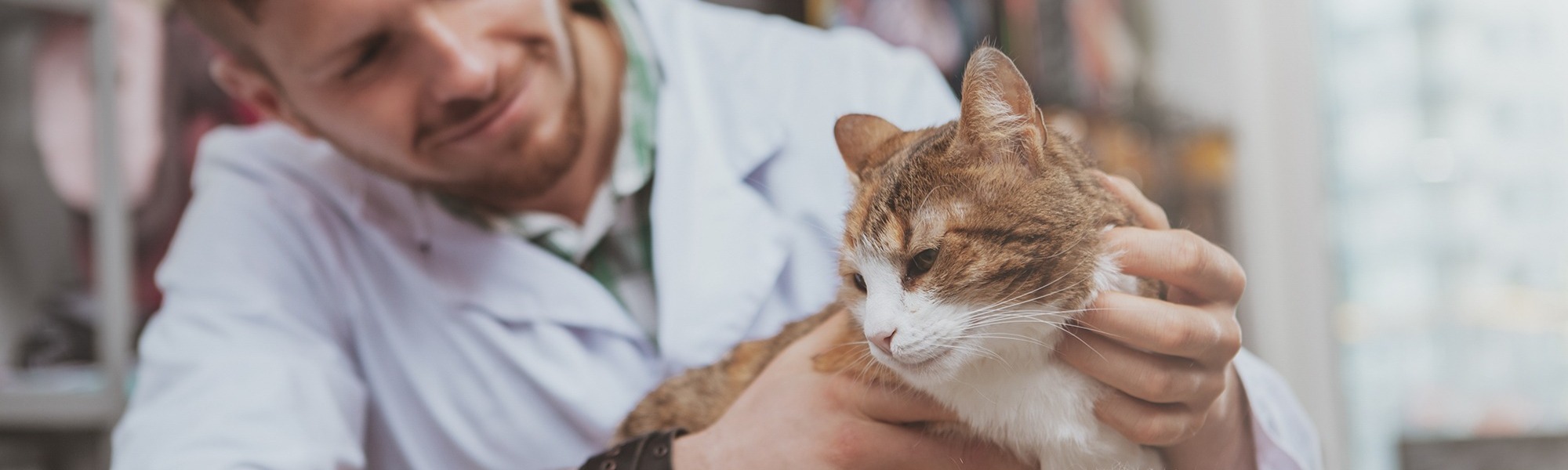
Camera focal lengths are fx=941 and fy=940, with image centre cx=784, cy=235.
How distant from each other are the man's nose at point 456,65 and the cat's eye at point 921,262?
0.47 meters

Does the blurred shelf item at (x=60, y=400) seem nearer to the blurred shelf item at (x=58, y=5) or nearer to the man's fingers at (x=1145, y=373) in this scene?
the blurred shelf item at (x=58, y=5)

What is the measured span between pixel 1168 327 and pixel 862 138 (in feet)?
0.81

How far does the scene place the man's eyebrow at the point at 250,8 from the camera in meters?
0.83

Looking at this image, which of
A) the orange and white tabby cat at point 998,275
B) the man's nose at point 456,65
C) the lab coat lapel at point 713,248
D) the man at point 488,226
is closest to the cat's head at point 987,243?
the orange and white tabby cat at point 998,275

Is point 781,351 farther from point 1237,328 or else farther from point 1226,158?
point 1226,158

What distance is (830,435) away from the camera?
66cm

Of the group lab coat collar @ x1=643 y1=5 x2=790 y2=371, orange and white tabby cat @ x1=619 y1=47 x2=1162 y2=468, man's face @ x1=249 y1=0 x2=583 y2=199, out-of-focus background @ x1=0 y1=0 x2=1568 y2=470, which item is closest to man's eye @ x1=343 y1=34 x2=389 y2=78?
man's face @ x1=249 y1=0 x2=583 y2=199

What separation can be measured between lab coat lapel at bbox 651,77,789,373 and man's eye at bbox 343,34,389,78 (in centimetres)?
29

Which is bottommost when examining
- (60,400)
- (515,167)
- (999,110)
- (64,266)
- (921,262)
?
(60,400)

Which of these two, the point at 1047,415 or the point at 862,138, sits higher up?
the point at 862,138

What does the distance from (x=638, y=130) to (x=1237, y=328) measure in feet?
2.31

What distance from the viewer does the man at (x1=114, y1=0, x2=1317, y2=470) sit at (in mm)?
868

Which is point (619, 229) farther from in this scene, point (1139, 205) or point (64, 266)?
point (64, 266)

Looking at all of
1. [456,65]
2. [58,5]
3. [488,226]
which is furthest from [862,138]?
[58,5]
